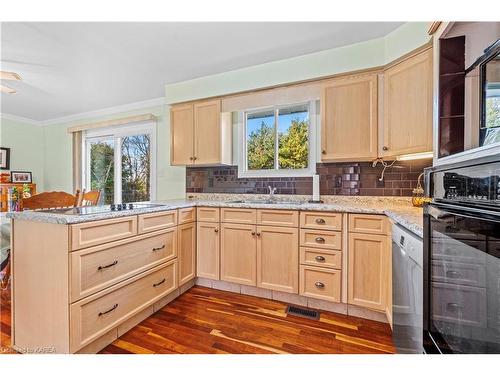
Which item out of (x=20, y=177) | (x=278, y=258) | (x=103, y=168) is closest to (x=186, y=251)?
(x=278, y=258)

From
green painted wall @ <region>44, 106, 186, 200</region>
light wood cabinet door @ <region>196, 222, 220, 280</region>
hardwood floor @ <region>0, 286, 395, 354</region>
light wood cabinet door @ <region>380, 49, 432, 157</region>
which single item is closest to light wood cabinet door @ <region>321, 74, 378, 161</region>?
light wood cabinet door @ <region>380, 49, 432, 157</region>

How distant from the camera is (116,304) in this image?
1.58 metres

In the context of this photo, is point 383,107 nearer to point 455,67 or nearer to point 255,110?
point 455,67

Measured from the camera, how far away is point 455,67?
1089 mm

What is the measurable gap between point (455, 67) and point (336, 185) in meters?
1.51

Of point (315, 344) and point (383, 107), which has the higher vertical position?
point (383, 107)

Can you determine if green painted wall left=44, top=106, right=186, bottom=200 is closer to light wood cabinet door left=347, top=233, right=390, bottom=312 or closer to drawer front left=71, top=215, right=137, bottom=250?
drawer front left=71, top=215, right=137, bottom=250

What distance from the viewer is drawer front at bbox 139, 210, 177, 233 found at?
1.79m

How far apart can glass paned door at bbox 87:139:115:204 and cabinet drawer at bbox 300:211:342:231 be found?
3442 millimetres

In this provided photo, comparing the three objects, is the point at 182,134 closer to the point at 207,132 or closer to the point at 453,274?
the point at 207,132

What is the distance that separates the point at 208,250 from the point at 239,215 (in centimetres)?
50

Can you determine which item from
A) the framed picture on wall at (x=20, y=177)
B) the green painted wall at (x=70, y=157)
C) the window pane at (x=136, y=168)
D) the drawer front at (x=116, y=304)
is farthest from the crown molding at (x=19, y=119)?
the drawer front at (x=116, y=304)

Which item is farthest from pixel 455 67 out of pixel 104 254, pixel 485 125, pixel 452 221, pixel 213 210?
pixel 104 254
